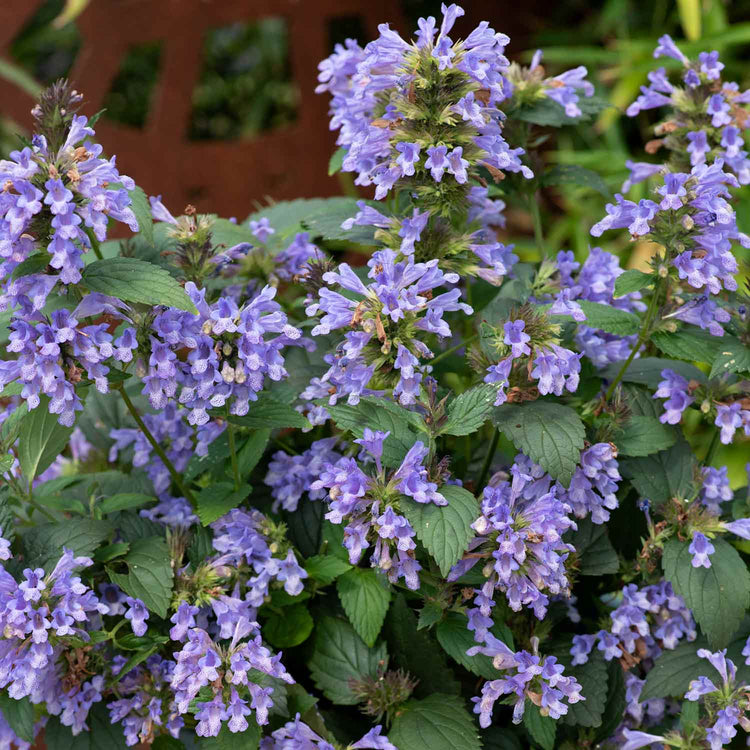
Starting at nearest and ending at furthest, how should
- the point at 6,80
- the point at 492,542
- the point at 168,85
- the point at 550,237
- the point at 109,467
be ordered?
the point at 492,542, the point at 109,467, the point at 6,80, the point at 168,85, the point at 550,237

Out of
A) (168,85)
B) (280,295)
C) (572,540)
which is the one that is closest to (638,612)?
(572,540)

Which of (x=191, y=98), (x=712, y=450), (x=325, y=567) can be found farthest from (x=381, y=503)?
(x=191, y=98)

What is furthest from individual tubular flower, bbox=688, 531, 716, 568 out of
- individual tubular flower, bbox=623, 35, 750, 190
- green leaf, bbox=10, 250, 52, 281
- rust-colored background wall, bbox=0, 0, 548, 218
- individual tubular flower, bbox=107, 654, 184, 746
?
rust-colored background wall, bbox=0, 0, 548, 218

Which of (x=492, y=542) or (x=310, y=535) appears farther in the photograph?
(x=310, y=535)

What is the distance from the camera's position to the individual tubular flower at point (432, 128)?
72cm

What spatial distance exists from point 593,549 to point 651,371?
0.17 m

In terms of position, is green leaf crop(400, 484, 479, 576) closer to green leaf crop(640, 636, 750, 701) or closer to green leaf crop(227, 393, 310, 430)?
green leaf crop(227, 393, 310, 430)

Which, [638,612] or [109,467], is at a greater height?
[109,467]

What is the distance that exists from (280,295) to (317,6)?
154 cm

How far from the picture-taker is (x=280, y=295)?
3.16ft

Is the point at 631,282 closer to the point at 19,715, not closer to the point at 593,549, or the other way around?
the point at 593,549

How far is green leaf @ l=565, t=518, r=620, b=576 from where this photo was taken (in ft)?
2.65

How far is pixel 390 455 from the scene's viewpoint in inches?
27.8

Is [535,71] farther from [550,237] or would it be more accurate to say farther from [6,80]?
[550,237]
